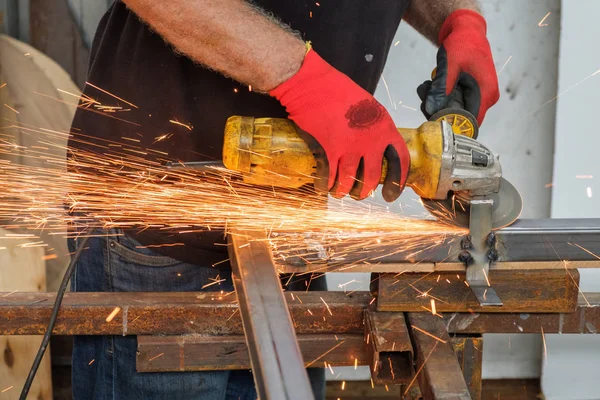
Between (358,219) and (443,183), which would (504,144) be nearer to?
(358,219)

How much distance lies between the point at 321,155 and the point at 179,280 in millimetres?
724

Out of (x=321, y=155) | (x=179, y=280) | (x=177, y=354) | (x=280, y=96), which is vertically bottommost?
(x=177, y=354)

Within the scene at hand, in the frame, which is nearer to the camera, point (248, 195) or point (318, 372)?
point (248, 195)

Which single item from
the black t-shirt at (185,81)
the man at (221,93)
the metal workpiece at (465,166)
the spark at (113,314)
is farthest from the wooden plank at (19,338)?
the metal workpiece at (465,166)

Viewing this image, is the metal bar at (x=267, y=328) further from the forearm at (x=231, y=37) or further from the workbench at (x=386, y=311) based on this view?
the forearm at (x=231, y=37)

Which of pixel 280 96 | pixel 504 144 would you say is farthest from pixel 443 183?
→ pixel 504 144

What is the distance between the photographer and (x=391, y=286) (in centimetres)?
169

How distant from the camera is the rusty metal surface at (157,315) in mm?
1707

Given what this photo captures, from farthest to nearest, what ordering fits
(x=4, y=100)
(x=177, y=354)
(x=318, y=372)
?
(x=4, y=100) → (x=318, y=372) → (x=177, y=354)

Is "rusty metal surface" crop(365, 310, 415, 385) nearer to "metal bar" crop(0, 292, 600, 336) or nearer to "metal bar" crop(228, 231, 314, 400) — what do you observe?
"metal bar" crop(0, 292, 600, 336)

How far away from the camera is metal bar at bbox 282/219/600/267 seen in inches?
64.9

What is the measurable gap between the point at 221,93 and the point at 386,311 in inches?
29.5

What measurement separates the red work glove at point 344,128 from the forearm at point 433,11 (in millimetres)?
763

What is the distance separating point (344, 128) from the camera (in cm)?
161
